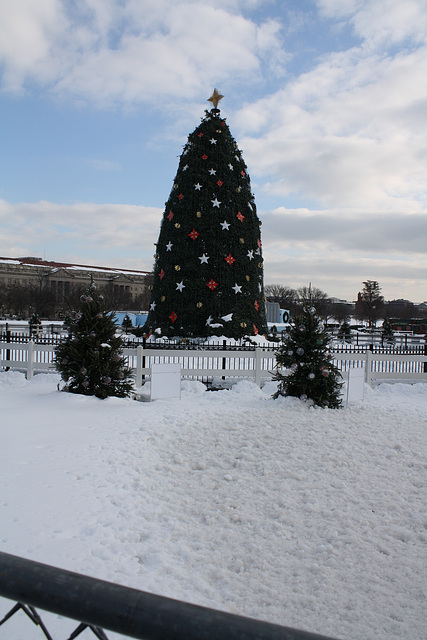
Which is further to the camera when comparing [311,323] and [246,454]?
[311,323]

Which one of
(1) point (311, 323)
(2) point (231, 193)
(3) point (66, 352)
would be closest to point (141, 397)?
(3) point (66, 352)

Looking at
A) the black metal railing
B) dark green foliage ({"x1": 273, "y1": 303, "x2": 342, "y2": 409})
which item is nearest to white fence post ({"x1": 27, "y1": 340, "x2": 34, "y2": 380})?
dark green foliage ({"x1": 273, "y1": 303, "x2": 342, "y2": 409})

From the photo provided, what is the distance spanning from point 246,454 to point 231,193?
16261 millimetres

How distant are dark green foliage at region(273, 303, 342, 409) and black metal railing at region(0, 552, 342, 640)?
8962 millimetres

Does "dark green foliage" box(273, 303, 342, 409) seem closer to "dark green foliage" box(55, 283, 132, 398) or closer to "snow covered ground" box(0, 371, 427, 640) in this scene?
"snow covered ground" box(0, 371, 427, 640)

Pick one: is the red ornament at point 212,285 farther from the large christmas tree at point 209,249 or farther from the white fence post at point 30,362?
the white fence post at point 30,362

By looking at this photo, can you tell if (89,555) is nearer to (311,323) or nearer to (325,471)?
(325,471)

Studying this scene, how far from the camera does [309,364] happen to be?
32.9 feet

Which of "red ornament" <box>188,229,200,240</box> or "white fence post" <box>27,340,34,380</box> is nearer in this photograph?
"white fence post" <box>27,340,34,380</box>

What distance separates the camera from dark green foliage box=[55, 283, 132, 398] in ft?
34.9

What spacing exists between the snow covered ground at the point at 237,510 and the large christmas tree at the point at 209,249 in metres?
11.7

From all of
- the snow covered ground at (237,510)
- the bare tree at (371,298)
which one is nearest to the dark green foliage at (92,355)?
the snow covered ground at (237,510)

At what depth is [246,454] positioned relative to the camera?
22.2 feet

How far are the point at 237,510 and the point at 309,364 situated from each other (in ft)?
17.6
